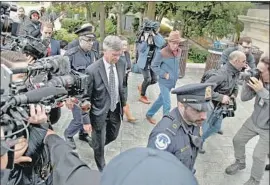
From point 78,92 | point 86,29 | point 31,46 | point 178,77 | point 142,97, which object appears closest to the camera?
point 78,92

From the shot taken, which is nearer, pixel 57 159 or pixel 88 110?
pixel 57 159

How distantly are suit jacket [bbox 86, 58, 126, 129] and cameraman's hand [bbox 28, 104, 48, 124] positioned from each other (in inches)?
55.9

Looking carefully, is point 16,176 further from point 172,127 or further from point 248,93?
point 248,93

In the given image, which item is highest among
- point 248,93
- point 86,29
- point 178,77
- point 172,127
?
point 248,93

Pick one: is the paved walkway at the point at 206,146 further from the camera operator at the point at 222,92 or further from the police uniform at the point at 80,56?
the police uniform at the point at 80,56

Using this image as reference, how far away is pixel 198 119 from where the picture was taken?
7.82ft

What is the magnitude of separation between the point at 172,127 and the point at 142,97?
14.0 ft

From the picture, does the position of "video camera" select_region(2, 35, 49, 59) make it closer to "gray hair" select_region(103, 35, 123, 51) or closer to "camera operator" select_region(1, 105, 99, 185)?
"gray hair" select_region(103, 35, 123, 51)

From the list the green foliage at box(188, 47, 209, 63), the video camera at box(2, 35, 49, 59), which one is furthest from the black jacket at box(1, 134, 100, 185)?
the video camera at box(2, 35, 49, 59)

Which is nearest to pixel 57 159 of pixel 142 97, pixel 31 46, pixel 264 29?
pixel 264 29

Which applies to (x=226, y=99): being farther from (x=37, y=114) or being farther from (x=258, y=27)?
(x=258, y=27)

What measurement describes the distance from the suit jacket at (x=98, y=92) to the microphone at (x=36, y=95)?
1.25m

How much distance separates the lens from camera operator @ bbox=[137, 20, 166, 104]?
248 inches

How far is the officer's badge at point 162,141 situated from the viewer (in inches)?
82.5
